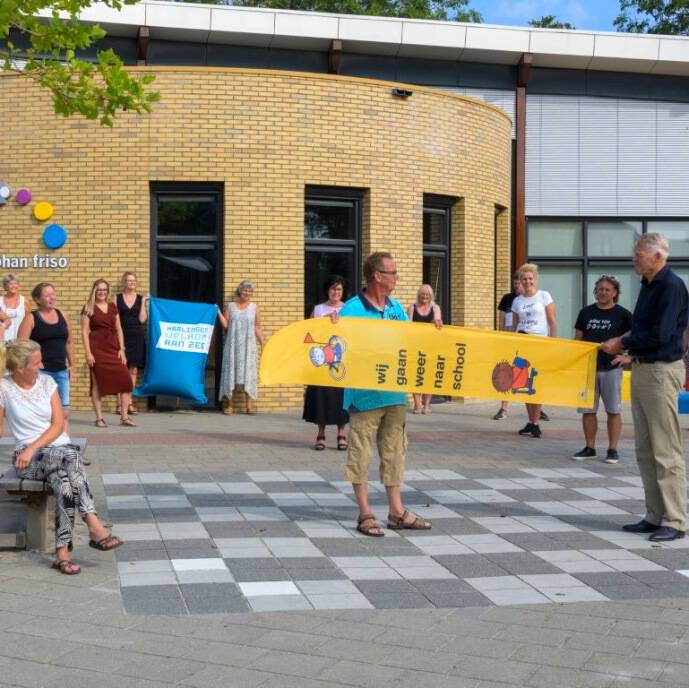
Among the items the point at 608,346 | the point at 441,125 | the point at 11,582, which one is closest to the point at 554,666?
the point at 11,582

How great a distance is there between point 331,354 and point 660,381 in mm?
2269

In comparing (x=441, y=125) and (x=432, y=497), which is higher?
(x=441, y=125)

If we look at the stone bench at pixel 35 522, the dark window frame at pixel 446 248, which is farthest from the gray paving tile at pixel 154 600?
the dark window frame at pixel 446 248

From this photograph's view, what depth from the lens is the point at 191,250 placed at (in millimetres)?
16047

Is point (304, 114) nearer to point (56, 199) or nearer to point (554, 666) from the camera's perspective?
point (56, 199)

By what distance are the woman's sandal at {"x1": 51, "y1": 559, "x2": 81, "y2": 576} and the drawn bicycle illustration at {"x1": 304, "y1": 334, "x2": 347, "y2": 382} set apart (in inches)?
90.6

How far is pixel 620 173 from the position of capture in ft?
75.3

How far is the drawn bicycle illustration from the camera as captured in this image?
7959 millimetres

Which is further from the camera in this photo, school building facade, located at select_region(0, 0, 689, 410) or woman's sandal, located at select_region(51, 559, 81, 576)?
school building facade, located at select_region(0, 0, 689, 410)

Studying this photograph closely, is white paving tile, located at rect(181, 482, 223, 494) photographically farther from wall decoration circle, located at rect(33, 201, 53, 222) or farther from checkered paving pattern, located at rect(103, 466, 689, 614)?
wall decoration circle, located at rect(33, 201, 53, 222)

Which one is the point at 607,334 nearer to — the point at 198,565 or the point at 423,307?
the point at 423,307

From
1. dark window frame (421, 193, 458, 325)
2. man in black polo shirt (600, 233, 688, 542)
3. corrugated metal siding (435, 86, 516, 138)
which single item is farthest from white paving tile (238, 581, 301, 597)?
corrugated metal siding (435, 86, 516, 138)

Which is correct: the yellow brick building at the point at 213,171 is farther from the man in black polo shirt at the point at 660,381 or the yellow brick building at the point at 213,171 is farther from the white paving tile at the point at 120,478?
the man in black polo shirt at the point at 660,381

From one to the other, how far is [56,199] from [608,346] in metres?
9.76
